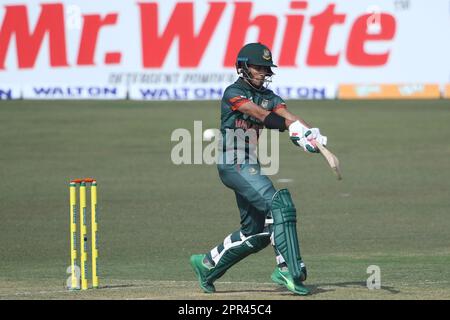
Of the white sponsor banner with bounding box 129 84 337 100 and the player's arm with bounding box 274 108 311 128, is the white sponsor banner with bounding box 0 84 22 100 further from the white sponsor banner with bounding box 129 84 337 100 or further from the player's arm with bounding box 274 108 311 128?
the player's arm with bounding box 274 108 311 128

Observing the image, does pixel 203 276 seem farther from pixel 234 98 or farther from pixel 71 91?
pixel 71 91

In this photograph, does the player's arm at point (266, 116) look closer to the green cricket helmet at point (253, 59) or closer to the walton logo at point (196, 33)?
the green cricket helmet at point (253, 59)

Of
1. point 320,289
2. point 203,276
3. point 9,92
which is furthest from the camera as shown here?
point 9,92

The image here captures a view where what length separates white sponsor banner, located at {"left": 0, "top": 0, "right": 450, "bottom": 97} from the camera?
4703 centimetres

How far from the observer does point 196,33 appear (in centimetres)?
4741

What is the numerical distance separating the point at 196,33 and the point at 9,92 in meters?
8.02

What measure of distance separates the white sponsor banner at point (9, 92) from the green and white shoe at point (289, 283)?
122 ft

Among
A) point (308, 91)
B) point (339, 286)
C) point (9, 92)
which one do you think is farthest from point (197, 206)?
point (9, 92)

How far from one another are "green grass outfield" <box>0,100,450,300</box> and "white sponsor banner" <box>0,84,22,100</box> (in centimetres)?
763

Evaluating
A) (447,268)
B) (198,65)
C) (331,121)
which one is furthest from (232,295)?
(198,65)

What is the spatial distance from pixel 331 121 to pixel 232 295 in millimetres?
26813

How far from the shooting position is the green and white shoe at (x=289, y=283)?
1052cm

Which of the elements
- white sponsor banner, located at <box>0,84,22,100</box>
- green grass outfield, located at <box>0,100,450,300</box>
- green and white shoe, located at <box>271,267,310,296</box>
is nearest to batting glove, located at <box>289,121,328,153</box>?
green and white shoe, located at <box>271,267,310,296</box>

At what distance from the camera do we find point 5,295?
11016mm
